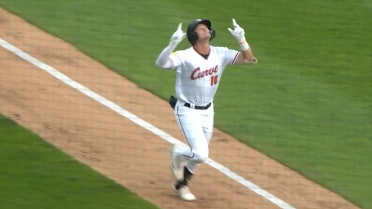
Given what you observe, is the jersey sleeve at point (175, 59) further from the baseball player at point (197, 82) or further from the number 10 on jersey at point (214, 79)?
Answer: the number 10 on jersey at point (214, 79)

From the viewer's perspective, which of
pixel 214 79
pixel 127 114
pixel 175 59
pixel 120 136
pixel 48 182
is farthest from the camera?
pixel 127 114

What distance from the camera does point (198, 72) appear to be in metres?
8.02

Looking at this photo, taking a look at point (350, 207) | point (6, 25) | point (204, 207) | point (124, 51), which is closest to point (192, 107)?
point (204, 207)

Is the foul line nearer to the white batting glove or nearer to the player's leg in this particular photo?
the player's leg

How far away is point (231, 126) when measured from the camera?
985 cm

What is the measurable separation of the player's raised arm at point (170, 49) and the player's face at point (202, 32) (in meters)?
0.25

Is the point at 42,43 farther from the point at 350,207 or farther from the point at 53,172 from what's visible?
the point at 350,207

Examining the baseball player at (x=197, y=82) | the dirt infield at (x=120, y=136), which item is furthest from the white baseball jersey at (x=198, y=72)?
the dirt infield at (x=120, y=136)

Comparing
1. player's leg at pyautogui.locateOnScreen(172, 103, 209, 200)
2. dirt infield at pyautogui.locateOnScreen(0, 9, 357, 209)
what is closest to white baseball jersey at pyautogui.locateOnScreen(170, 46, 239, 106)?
player's leg at pyautogui.locateOnScreen(172, 103, 209, 200)

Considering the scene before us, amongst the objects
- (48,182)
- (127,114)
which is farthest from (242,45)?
(127,114)

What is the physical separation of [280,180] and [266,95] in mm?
1740

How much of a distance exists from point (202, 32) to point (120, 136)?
181cm

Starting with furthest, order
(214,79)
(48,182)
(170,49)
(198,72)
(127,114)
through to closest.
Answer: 1. (127,114)
2. (48,182)
3. (214,79)
4. (198,72)
5. (170,49)

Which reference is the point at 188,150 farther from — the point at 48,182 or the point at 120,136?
the point at 120,136
